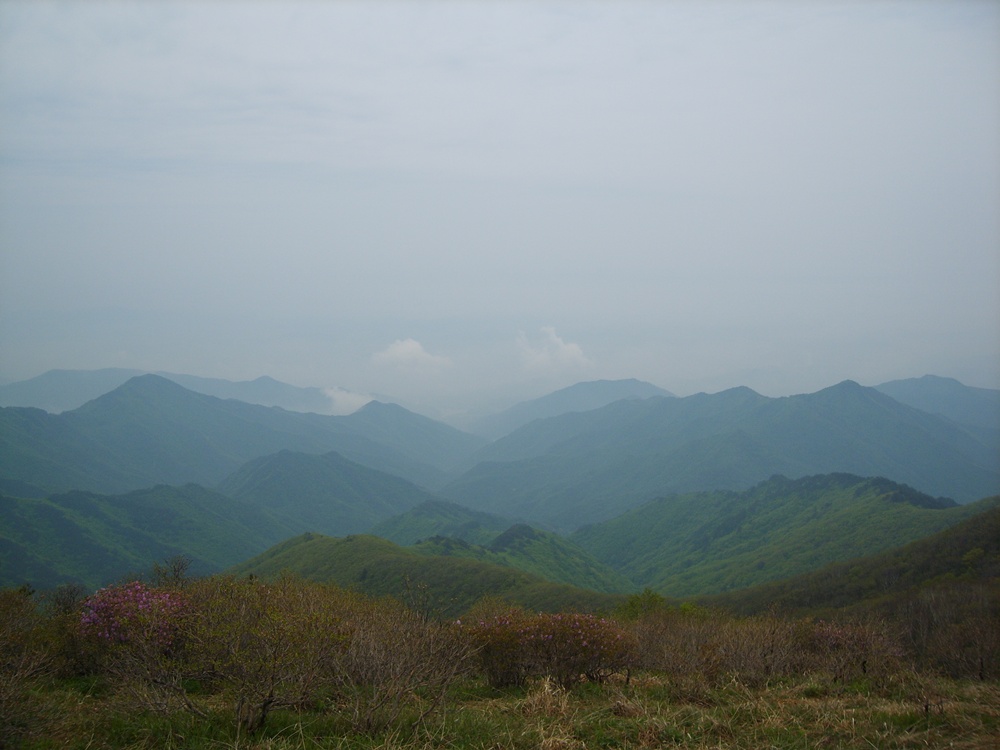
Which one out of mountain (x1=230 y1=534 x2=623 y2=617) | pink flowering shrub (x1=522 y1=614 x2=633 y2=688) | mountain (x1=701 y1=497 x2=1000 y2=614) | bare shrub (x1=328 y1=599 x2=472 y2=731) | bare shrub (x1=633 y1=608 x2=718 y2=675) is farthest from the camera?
mountain (x1=230 y1=534 x2=623 y2=617)

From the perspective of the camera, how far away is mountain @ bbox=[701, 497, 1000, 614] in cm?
6700

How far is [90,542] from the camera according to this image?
162 metres

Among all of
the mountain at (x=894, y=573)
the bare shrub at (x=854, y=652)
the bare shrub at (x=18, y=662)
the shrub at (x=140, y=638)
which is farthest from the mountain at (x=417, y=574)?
the shrub at (x=140, y=638)

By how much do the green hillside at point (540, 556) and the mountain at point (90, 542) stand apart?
59.2 meters

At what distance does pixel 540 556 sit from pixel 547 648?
14279cm

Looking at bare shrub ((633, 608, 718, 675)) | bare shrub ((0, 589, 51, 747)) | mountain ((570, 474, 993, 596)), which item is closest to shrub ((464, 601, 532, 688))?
bare shrub ((633, 608, 718, 675))

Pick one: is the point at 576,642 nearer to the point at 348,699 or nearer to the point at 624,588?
the point at 348,699

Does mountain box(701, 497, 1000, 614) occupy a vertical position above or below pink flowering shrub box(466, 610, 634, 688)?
below

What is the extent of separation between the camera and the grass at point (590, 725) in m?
9.29

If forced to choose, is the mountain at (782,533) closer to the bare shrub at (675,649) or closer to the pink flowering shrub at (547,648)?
the bare shrub at (675,649)

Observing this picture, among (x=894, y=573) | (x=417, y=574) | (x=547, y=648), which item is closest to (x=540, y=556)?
(x=417, y=574)

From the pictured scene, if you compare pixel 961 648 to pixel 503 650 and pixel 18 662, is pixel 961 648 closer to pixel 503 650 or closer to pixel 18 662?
pixel 503 650

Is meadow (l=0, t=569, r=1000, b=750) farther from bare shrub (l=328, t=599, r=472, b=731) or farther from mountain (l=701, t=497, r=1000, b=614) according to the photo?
mountain (l=701, t=497, r=1000, b=614)

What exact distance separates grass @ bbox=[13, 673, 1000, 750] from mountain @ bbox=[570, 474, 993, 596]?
117315 millimetres
